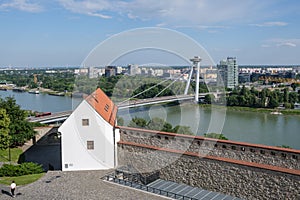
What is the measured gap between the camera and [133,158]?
612 centimetres

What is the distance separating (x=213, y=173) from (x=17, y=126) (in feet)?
22.0

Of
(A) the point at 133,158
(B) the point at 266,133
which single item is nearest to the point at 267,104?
(B) the point at 266,133

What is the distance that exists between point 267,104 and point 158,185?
2549 cm

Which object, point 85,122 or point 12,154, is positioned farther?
point 12,154

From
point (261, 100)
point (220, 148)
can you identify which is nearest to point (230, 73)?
point (261, 100)

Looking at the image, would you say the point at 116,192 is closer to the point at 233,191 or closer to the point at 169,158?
the point at 169,158

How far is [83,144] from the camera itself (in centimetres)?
613

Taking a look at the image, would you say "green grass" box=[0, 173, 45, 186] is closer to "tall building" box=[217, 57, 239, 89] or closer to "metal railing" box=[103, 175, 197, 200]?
"metal railing" box=[103, 175, 197, 200]

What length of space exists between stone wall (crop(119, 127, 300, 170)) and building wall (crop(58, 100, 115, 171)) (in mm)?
452

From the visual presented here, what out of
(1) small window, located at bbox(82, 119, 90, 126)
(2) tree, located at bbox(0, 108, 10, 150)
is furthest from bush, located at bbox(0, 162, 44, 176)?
(2) tree, located at bbox(0, 108, 10, 150)

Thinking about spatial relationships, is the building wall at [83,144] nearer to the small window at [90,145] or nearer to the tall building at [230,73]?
the small window at [90,145]

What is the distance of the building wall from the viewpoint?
609 centimetres

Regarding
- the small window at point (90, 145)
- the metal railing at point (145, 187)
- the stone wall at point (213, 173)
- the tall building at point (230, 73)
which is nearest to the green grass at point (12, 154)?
the small window at point (90, 145)

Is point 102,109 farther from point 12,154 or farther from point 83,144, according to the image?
point 12,154
